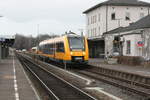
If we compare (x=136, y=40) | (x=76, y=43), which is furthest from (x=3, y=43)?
(x=76, y=43)

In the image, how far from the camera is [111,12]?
67.2 meters

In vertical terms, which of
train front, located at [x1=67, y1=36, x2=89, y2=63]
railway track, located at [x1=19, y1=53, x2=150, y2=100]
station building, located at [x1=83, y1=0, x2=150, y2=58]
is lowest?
railway track, located at [x1=19, y1=53, x2=150, y2=100]

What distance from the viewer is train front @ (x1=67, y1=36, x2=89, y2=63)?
30.4 metres

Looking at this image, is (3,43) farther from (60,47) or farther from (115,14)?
(115,14)

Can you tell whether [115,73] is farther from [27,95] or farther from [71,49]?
[27,95]

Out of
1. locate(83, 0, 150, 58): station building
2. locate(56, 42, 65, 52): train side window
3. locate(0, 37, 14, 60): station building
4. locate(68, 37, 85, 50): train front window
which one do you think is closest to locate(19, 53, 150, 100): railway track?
locate(68, 37, 85, 50): train front window

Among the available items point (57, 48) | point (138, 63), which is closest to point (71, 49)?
point (57, 48)

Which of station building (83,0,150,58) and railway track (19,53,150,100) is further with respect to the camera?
station building (83,0,150,58)

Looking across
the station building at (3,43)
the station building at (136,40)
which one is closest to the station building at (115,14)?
the station building at (3,43)

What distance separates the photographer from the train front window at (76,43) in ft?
101

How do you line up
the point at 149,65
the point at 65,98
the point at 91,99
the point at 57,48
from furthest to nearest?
the point at 57,48, the point at 149,65, the point at 65,98, the point at 91,99

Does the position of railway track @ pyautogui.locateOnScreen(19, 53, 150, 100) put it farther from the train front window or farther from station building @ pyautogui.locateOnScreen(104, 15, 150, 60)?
station building @ pyautogui.locateOnScreen(104, 15, 150, 60)

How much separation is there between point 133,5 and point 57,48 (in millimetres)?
37450

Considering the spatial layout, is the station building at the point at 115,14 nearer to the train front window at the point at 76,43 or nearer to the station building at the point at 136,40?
the station building at the point at 136,40
